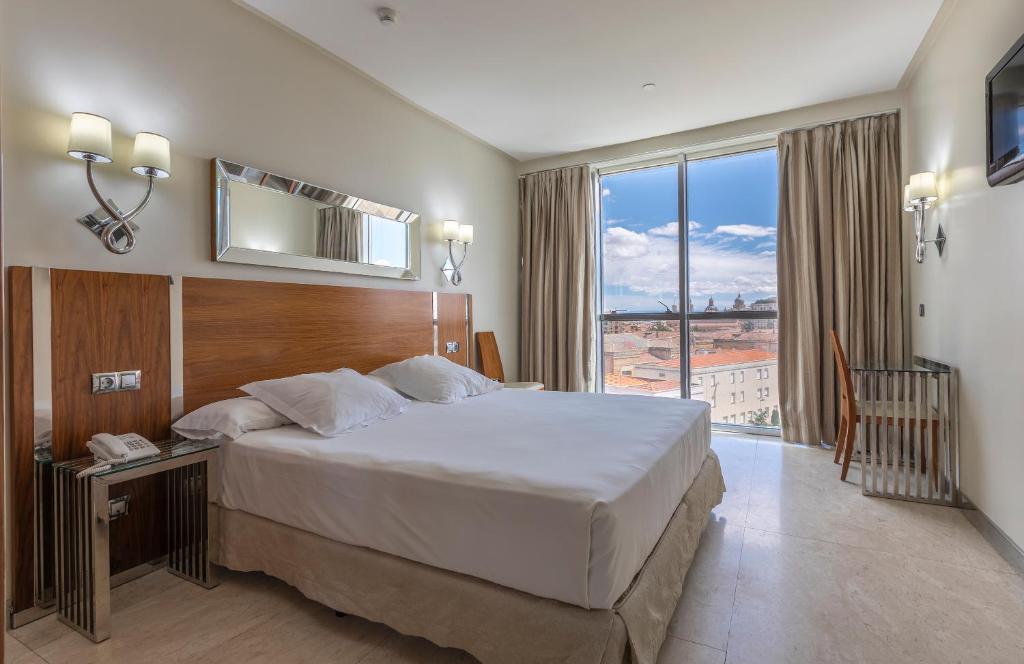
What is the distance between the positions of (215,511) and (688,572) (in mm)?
2127

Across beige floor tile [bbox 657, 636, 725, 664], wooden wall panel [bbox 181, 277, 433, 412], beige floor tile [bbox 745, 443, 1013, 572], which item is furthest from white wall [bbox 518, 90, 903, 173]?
beige floor tile [bbox 657, 636, 725, 664]

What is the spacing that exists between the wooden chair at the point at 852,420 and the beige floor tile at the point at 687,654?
7.00 ft

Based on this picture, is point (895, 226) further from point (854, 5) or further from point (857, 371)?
point (854, 5)

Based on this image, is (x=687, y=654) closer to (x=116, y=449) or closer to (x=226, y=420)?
(x=226, y=420)

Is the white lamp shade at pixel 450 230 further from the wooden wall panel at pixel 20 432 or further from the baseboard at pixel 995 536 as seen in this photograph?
the baseboard at pixel 995 536

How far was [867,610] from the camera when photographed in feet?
6.57

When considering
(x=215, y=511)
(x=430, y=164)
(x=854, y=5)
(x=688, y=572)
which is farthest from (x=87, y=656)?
(x=854, y=5)

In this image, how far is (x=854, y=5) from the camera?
2953mm

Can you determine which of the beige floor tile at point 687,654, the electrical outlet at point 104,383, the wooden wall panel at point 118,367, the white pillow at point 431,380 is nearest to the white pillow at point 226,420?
the wooden wall panel at point 118,367

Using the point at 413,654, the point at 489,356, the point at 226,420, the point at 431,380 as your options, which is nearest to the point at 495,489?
the point at 413,654

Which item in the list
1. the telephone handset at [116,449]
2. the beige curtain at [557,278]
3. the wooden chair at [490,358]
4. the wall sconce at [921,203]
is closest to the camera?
the telephone handset at [116,449]

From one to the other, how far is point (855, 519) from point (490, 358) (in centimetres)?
312

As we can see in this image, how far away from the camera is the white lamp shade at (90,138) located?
6.86 feet

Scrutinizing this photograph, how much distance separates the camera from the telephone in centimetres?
204
